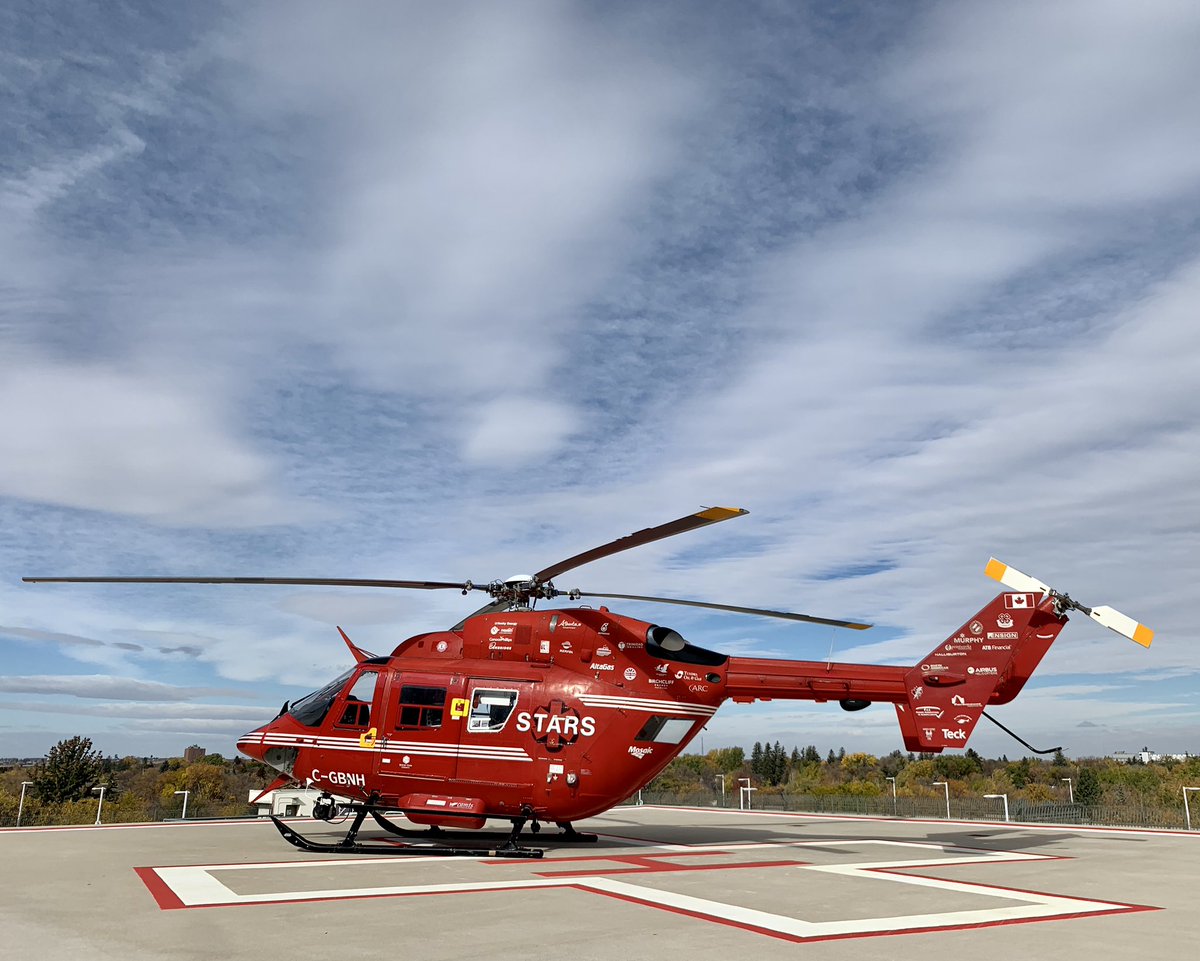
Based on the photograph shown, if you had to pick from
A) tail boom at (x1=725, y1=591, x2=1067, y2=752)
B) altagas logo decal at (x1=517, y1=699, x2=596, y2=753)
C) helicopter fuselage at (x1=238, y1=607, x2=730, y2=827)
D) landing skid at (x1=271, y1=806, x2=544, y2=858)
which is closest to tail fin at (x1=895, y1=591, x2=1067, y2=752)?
tail boom at (x1=725, y1=591, x2=1067, y2=752)

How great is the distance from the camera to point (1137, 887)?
1286cm

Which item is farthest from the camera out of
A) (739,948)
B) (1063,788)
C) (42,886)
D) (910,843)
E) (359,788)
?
(1063,788)

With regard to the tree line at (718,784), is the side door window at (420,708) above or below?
above

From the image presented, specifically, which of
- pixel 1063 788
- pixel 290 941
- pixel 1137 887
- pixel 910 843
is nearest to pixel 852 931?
pixel 290 941

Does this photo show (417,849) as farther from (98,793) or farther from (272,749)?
(98,793)

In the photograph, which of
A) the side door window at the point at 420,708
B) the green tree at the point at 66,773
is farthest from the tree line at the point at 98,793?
the side door window at the point at 420,708

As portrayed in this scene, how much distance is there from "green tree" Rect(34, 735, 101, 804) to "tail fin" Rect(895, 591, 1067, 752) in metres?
43.1

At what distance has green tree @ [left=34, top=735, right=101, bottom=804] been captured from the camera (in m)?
43.6

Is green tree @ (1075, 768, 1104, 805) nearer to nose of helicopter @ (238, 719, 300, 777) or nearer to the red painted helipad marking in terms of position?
the red painted helipad marking

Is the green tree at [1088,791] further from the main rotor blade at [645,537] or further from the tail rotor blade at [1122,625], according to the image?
the main rotor blade at [645,537]

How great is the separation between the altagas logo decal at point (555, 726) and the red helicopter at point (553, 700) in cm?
3

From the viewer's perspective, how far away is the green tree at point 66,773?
1718 inches

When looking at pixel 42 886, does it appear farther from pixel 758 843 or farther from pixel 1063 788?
pixel 1063 788

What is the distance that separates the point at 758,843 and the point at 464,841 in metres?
6.41
